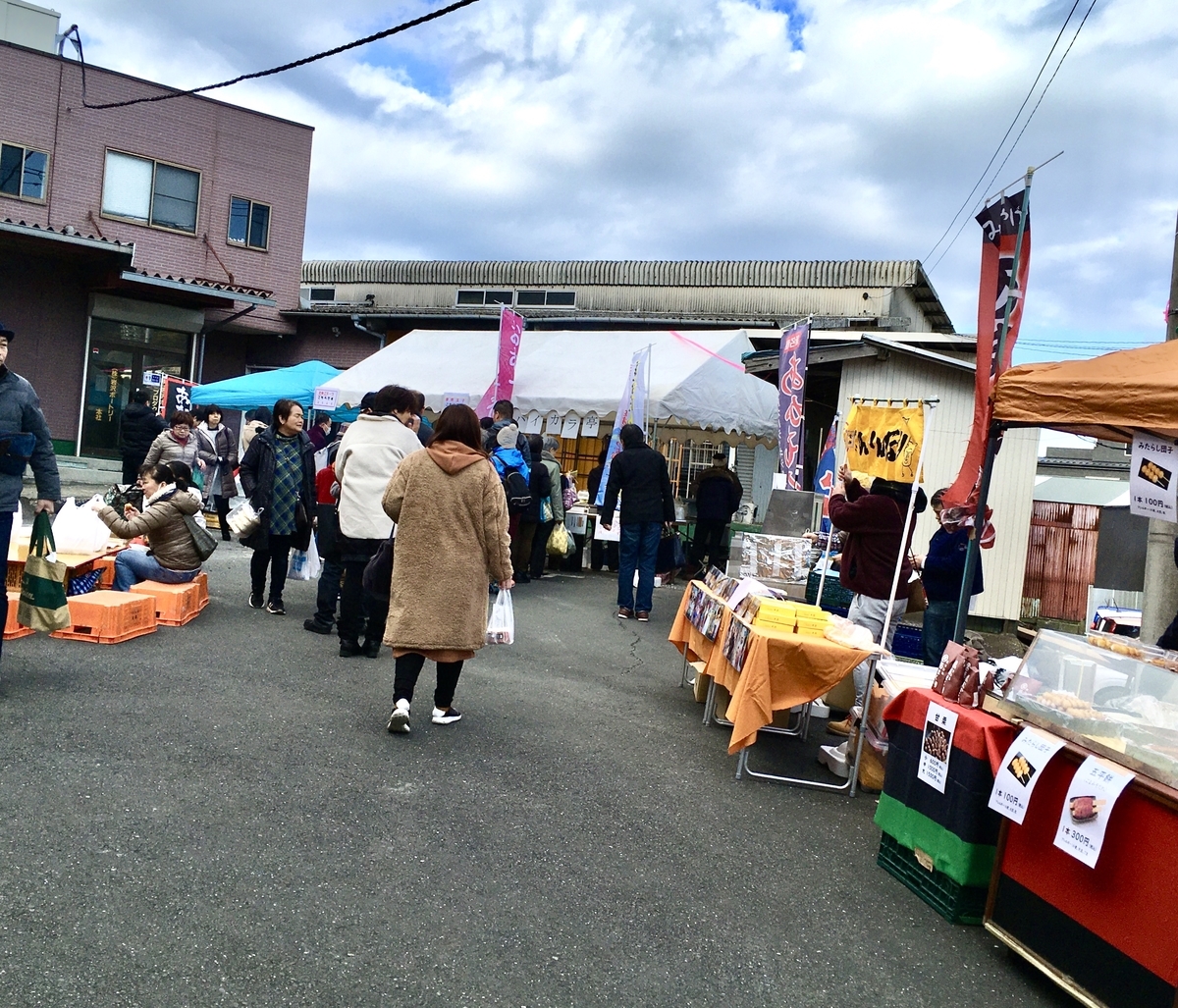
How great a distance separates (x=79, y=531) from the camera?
7867mm

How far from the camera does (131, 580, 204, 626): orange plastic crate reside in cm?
759

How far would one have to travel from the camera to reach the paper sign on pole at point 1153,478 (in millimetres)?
4461

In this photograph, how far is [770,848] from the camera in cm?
446

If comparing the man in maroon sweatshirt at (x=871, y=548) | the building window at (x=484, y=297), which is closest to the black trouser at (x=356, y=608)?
the man in maroon sweatshirt at (x=871, y=548)

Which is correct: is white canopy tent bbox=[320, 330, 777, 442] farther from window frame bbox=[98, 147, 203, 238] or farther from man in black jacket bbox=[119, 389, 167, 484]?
window frame bbox=[98, 147, 203, 238]

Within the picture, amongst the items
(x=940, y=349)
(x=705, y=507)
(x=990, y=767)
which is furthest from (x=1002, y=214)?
(x=940, y=349)

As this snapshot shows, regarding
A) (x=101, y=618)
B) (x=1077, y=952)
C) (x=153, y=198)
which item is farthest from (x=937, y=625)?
(x=153, y=198)

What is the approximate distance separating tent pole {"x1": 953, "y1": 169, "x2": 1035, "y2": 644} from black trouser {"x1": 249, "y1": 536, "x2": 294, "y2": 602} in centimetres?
532

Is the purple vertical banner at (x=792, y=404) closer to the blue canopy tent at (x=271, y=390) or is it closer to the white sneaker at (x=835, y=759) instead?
the blue canopy tent at (x=271, y=390)

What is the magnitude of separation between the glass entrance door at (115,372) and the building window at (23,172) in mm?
2691

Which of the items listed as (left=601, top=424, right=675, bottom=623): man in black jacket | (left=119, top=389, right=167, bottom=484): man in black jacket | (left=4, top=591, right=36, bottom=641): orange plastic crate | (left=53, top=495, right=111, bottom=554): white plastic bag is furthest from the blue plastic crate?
(left=119, top=389, right=167, bottom=484): man in black jacket

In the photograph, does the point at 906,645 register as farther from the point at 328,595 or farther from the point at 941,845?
the point at 941,845

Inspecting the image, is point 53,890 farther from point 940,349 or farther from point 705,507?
point 940,349

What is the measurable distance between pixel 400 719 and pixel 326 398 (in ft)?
31.6
